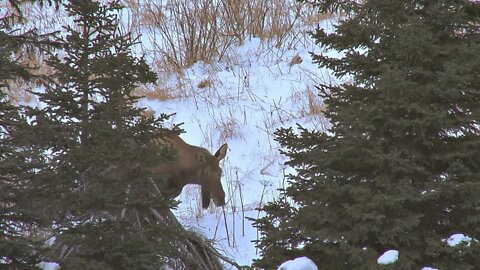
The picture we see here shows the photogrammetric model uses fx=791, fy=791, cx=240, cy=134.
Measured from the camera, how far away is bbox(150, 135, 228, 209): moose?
26.8 feet

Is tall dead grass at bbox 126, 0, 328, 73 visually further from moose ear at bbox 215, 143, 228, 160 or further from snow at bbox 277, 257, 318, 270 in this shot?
snow at bbox 277, 257, 318, 270

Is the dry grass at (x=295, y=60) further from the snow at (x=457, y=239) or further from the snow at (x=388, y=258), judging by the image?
the snow at (x=388, y=258)

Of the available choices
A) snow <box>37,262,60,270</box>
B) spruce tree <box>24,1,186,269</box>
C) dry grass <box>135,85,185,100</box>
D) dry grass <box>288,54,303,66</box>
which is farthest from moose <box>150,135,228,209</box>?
dry grass <box>288,54,303,66</box>

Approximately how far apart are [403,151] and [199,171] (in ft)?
14.3

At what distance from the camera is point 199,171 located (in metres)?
8.50

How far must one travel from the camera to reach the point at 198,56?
1279 cm

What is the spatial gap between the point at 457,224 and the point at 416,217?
0.36 meters

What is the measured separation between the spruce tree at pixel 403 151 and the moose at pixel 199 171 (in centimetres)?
359

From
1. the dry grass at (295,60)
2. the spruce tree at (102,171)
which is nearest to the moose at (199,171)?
the spruce tree at (102,171)

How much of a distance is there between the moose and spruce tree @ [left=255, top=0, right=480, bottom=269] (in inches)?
141

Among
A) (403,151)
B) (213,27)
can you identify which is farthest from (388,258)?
(213,27)

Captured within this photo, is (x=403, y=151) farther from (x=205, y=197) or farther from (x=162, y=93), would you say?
(x=162, y=93)

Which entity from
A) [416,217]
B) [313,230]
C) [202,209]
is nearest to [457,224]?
[416,217]

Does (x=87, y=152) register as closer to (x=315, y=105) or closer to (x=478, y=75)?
(x=478, y=75)
